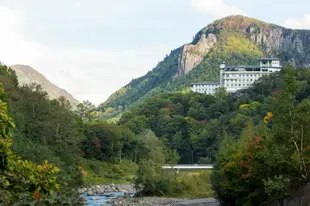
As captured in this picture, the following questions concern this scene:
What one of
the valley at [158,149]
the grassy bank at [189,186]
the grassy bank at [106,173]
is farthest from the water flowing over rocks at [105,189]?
the grassy bank at [189,186]

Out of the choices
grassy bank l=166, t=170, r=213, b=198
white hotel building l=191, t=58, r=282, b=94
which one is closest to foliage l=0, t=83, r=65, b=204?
grassy bank l=166, t=170, r=213, b=198

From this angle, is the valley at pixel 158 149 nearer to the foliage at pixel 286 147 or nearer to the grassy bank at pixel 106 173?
the foliage at pixel 286 147

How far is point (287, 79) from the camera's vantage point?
28.6m

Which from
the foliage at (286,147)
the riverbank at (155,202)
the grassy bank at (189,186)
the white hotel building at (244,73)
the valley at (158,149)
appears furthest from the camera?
the white hotel building at (244,73)

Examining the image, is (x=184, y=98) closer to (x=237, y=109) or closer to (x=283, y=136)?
(x=237, y=109)

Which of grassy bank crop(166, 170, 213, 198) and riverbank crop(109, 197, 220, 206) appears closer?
riverbank crop(109, 197, 220, 206)

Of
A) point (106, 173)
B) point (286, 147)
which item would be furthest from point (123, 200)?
point (286, 147)

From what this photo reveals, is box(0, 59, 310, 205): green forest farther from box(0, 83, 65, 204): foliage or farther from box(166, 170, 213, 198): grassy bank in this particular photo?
box(166, 170, 213, 198): grassy bank

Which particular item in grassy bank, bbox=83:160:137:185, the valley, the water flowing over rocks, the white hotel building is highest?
the white hotel building

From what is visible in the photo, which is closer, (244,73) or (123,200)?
(123,200)

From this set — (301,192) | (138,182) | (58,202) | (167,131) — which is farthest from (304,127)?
(167,131)

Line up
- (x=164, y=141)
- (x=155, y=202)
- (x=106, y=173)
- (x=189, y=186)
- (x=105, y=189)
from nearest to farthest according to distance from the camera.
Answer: (x=155, y=202)
(x=189, y=186)
(x=105, y=189)
(x=106, y=173)
(x=164, y=141)

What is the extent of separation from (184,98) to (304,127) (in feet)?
463

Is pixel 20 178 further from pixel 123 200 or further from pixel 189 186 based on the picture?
pixel 189 186
